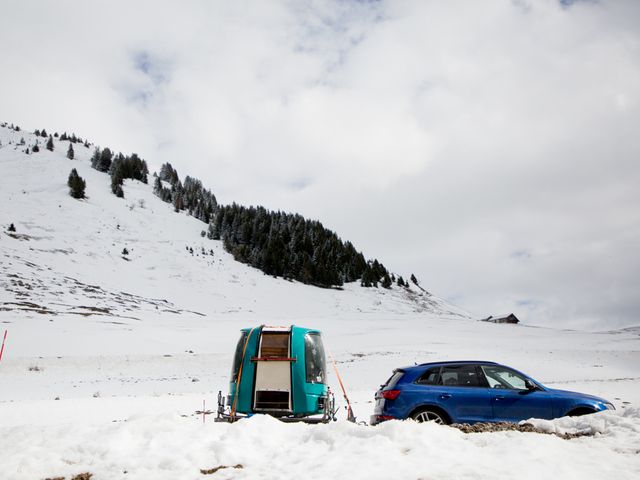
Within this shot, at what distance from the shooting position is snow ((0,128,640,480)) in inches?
213

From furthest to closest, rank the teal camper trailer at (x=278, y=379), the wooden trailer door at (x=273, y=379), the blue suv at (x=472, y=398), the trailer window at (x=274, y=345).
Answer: the trailer window at (x=274, y=345), the wooden trailer door at (x=273, y=379), the teal camper trailer at (x=278, y=379), the blue suv at (x=472, y=398)

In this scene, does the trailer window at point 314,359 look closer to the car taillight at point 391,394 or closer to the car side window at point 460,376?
the car taillight at point 391,394

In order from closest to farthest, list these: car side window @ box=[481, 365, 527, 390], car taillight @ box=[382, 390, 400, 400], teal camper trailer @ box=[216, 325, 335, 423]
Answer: car taillight @ box=[382, 390, 400, 400]
car side window @ box=[481, 365, 527, 390]
teal camper trailer @ box=[216, 325, 335, 423]

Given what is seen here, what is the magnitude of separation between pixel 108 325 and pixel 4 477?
32.4 m

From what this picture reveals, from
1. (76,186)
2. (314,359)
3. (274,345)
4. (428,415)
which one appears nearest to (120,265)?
(76,186)

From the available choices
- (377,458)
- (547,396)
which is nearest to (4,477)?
(377,458)

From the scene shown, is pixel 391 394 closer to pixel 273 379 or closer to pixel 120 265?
pixel 273 379

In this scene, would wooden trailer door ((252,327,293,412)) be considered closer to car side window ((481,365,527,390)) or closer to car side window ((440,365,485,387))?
car side window ((440,365,485,387))

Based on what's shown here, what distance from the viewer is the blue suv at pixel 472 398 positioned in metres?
8.81

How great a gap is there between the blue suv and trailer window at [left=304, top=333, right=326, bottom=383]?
2.02 meters

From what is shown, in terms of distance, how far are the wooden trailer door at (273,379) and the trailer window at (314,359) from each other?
0.52 metres

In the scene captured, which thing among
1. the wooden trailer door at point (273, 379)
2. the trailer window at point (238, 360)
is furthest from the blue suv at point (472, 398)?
the trailer window at point (238, 360)

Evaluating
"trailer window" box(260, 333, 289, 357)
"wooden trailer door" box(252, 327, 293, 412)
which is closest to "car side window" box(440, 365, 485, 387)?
"wooden trailer door" box(252, 327, 293, 412)

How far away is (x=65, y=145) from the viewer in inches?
4791
